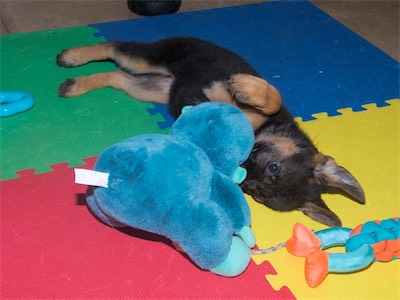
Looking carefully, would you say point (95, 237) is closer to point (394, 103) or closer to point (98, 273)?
point (98, 273)

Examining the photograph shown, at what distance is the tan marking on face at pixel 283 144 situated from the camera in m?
3.31

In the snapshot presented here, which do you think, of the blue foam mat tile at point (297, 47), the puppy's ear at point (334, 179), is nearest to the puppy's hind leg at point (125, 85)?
the blue foam mat tile at point (297, 47)

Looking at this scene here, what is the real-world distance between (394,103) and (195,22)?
2.12 m

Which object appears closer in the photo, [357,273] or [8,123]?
[357,273]

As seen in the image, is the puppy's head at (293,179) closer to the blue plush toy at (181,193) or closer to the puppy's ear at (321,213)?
the puppy's ear at (321,213)

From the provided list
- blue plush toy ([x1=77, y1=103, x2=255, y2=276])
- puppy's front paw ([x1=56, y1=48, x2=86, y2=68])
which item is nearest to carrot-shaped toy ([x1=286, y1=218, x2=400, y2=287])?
blue plush toy ([x1=77, y1=103, x2=255, y2=276])

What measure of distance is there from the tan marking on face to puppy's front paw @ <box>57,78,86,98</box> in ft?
5.07

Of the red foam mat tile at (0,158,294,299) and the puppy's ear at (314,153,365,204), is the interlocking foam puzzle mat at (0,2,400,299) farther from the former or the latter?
the puppy's ear at (314,153,365,204)

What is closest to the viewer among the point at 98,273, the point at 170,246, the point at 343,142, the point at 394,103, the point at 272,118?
the point at 98,273

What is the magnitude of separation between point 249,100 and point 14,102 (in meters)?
1.72

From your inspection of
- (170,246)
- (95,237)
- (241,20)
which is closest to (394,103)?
(241,20)

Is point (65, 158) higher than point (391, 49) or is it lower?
higher

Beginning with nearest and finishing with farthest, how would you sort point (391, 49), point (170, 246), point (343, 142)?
point (170, 246) < point (343, 142) < point (391, 49)

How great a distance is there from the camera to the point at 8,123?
3.92m
